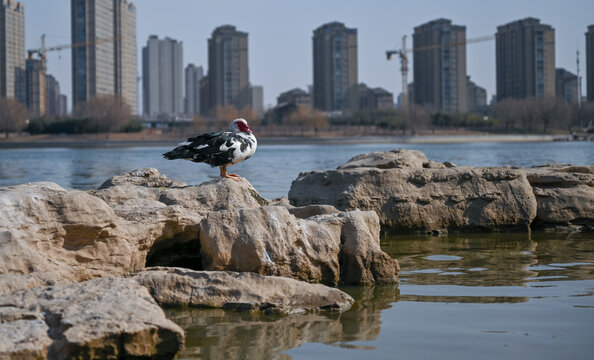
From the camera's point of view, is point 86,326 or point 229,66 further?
point 229,66

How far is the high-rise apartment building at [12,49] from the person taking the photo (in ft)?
516

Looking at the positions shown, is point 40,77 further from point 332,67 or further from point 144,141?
point 144,141

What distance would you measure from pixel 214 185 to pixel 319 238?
1386 millimetres

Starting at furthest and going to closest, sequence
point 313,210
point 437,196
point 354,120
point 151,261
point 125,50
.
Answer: point 125,50 < point 354,120 < point 437,196 < point 313,210 < point 151,261

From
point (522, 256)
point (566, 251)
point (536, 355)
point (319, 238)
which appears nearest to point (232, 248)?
point (319, 238)

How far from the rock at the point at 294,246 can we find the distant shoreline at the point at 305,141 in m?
84.6

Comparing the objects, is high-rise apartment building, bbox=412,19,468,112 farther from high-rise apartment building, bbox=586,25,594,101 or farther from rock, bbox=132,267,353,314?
rock, bbox=132,267,353,314

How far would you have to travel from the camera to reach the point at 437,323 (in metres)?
5.17

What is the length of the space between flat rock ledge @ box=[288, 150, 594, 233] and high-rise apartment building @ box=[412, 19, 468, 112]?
149 metres

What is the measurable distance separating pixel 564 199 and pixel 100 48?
137022 millimetres

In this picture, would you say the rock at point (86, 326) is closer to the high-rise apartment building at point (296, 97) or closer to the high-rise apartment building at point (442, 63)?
the high-rise apartment building at point (442, 63)

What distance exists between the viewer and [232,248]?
6012 mm

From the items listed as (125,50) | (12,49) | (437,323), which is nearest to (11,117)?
(125,50)

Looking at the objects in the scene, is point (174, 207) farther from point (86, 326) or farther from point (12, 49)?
point (12, 49)
